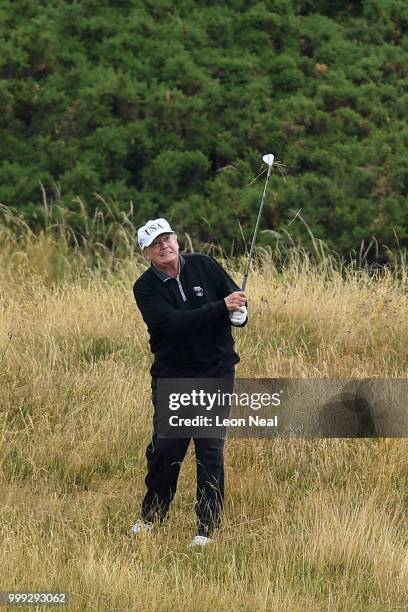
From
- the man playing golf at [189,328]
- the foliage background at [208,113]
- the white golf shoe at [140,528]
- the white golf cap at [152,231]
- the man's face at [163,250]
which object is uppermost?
the foliage background at [208,113]

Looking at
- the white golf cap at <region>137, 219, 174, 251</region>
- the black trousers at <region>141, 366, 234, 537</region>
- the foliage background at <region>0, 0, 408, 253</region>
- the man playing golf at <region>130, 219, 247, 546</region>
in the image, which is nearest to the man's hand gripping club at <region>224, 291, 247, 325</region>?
the man playing golf at <region>130, 219, 247, 546</region>

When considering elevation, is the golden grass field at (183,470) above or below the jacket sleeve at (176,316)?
below

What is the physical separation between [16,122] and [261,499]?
25.9 ft

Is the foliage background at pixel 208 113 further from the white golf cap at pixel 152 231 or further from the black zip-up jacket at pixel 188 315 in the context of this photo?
the white golf cap at pixel 152 231

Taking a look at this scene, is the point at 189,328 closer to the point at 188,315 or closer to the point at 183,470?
the point at 188,315

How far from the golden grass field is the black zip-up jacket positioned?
3.12 feet

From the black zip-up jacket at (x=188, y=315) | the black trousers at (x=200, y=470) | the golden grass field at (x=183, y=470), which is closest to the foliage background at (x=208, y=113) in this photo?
the golden grass field at (x=183, y=470)

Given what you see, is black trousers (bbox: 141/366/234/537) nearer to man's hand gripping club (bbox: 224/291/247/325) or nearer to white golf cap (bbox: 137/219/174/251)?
man's hand gripping club (bbox: 224/291/247/325)

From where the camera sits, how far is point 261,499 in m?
7.02

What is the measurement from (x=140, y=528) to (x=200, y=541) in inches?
14.0

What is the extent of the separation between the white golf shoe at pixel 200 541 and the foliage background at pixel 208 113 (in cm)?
600

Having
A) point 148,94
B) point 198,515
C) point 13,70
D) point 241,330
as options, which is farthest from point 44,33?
point 198,515

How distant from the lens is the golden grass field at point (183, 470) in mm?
5762

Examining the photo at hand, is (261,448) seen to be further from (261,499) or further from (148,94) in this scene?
(148,94)
